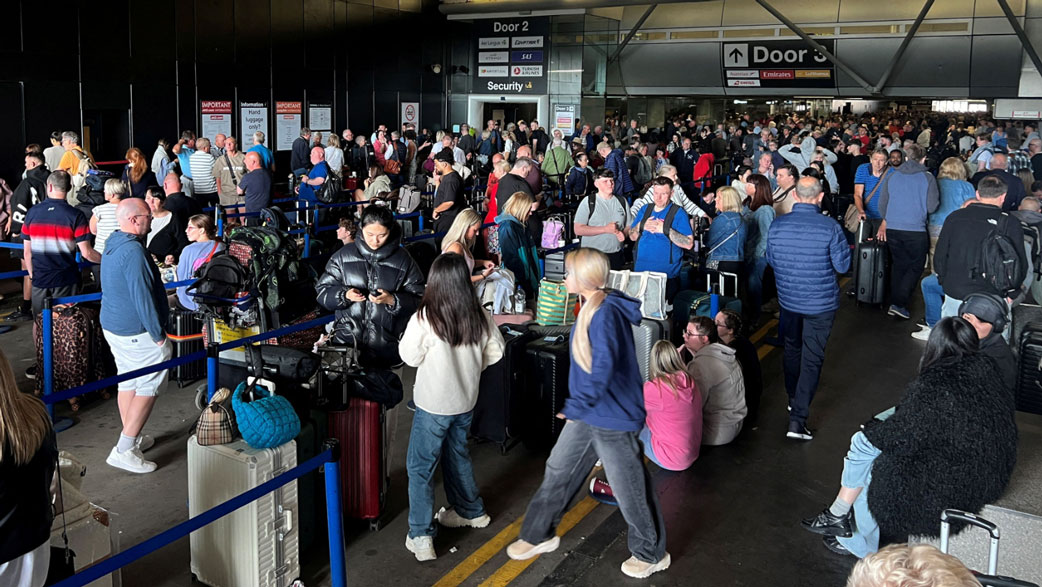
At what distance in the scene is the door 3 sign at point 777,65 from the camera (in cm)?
2892

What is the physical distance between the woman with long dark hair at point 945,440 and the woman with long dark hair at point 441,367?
88.7 inches

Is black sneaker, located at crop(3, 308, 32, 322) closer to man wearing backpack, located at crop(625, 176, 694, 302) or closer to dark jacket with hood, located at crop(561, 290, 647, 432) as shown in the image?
man wearing backpack, located at crop(625, 176, 694, 302)

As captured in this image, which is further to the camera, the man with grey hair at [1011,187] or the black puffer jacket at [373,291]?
the man with grey hair at [1011,187]

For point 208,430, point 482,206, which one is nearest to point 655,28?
point 482,206

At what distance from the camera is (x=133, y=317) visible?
649 cm

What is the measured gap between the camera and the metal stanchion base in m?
7.49

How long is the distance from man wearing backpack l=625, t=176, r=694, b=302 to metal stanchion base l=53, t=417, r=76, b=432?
544 cm

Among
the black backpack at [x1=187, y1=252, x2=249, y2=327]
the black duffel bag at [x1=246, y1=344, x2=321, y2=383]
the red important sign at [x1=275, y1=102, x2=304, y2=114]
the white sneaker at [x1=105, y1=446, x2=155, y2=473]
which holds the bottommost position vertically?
the white sneaker at [x1=105, y1=446, x2=155, y2=473]

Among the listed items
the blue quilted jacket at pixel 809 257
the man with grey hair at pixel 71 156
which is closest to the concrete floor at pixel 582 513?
the blue quilted jacket at pixel 809 257

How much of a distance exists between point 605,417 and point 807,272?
10.4ft

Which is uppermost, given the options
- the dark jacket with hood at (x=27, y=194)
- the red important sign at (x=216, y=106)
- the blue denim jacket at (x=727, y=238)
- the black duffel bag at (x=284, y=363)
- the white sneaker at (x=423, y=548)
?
the red important sign at (x=216, y=106)

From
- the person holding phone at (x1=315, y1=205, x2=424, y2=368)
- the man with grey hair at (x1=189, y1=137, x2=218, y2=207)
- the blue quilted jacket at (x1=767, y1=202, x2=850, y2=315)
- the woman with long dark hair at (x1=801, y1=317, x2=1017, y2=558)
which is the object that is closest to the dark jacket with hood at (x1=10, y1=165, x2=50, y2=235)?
the man with grey hair at (x1=189, y1=137, x2=218, y2=207)

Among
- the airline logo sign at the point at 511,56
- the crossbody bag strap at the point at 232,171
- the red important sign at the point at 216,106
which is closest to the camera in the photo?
the crossbody bag strap at the point at 232,171

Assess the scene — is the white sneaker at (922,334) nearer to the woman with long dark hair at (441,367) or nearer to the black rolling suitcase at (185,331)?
the woman with long dark hair at (441,367)
